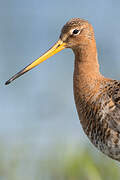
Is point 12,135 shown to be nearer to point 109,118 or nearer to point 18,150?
point 18,150

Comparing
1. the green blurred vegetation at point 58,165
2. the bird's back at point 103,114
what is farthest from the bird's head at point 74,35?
the green blurred vegetation at point 58,165

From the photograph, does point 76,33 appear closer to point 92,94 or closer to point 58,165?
point 92,94

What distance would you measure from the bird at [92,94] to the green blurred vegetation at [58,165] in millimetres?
171

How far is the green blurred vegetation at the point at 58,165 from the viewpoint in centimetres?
445

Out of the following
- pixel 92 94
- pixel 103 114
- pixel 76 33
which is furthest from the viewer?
pixel 76 33

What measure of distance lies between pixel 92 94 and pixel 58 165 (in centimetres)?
74

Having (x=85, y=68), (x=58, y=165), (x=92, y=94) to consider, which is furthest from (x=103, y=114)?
(x=58, y=165)

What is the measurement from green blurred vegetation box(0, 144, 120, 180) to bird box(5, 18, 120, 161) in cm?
17

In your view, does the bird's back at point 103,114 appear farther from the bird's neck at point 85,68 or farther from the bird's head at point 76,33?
the bird's head at point 76,33

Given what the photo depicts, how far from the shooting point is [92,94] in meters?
4.47

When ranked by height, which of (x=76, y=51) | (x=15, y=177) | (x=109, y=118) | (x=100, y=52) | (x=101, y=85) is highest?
(x=100, y=52)

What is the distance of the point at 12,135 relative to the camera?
5.99 metres

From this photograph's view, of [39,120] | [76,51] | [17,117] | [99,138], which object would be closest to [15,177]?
[99,138]

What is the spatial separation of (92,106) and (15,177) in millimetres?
946
